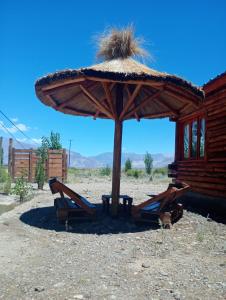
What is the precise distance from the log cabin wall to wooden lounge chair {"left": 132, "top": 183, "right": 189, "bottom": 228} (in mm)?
1950

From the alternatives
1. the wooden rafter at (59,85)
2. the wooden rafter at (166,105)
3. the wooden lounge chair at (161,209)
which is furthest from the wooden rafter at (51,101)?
the wooden lounge chair at (161,209)

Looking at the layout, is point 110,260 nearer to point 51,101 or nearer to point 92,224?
point 92,224

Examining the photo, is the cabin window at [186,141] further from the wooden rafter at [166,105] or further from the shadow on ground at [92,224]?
the shadow on ground at [92,224]

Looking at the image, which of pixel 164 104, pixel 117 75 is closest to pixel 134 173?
pixel 164 104

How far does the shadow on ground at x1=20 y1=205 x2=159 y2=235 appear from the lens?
286 inches

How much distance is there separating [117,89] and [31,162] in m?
12.8

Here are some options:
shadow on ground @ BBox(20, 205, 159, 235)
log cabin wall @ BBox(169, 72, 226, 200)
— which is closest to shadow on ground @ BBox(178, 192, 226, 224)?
log cabin wall @ BBox(169, 72, 226, 200)

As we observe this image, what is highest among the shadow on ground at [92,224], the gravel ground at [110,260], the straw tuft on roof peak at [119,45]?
the straw tuft on roof peak at [119,45]

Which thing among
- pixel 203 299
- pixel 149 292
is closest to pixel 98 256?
pixel 149 292

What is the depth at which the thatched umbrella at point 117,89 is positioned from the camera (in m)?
7.14

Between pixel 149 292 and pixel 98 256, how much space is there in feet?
5.20

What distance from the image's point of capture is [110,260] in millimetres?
5180

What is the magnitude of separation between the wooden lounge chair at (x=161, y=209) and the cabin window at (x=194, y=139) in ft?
10.9

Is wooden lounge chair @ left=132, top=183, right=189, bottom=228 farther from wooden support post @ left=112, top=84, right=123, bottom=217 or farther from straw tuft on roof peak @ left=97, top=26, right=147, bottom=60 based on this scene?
straw tuft on roof peak @ left=97, top=26, right=147, bottom=60
